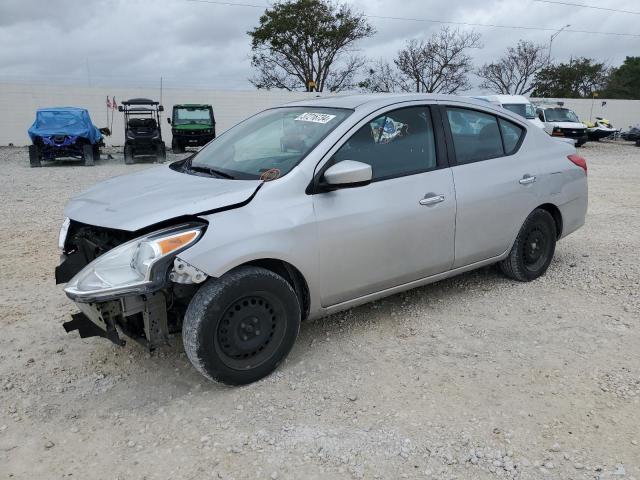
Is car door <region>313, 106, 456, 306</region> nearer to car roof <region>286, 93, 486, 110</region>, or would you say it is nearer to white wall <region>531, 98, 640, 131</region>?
car roof <region>286, 93, 486, 110</region>

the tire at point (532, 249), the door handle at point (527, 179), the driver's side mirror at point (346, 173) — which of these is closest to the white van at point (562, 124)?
the tire at point (532, 249)

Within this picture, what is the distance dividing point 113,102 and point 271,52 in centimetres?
1306

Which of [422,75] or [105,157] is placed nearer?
[105,157]

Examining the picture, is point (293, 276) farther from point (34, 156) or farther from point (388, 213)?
point (34, 156)

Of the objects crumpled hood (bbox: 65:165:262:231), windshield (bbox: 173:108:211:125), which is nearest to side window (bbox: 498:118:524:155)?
crumpled hood (bbox: 65:165:262:231)

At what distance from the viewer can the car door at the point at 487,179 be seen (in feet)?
13.1

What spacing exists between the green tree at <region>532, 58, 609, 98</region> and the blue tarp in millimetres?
37420

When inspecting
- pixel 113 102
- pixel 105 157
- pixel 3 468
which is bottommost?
pixel 3 468

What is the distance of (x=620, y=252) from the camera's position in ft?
18.9

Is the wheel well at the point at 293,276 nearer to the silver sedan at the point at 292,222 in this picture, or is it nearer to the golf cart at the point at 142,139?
the silver sedan at the point at 292,222

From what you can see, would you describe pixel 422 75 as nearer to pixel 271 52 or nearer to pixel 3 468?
pixel 271 52

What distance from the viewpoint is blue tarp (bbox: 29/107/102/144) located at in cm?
1656

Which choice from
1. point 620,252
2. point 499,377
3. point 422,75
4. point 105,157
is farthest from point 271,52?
point 499,377

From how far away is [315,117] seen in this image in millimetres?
3705
